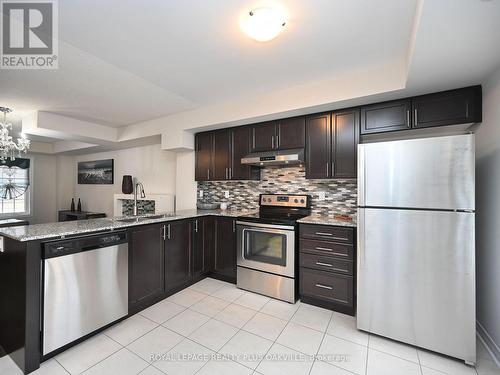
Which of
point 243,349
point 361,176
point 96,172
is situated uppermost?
point 96,172

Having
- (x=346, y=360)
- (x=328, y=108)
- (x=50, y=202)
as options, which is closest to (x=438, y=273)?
(x=346, y=360)

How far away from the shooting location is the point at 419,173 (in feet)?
5.78

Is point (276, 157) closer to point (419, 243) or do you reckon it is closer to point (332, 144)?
point (332, 144)

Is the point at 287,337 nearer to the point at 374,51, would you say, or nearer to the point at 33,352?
the point at 33,352

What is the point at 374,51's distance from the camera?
76.3 inches

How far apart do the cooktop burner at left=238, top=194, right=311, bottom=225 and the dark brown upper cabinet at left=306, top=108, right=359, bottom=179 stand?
17.8 inches

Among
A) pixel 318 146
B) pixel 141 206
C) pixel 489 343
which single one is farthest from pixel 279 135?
pixel 141 206

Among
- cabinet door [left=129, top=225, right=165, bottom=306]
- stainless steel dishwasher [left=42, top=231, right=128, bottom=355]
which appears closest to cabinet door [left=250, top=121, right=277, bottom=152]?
cabinet door [left=129, top=225, right=165, bottom=306]

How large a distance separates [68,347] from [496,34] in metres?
3.66

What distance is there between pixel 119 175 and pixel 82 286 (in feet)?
13.9

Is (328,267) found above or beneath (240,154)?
beneath

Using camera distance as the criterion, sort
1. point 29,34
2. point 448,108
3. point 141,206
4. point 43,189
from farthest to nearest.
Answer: point 43,189, point 141,206, point 448,108, point 29,34

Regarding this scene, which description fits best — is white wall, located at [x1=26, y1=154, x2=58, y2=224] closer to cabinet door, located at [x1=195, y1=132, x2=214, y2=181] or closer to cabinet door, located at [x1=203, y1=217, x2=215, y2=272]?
cabinet door, located at [x1=195, y1=132, x2=214, y2=181]

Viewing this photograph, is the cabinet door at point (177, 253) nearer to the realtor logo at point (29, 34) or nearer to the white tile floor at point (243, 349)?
the white tile floor at point (243, 349)
